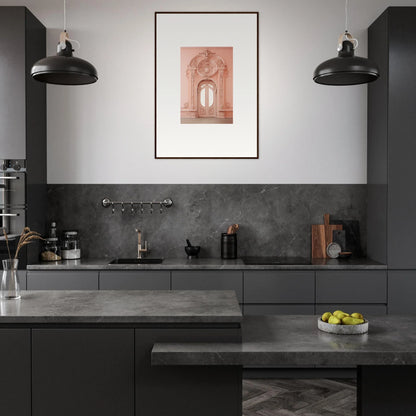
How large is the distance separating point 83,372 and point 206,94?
3316 mm

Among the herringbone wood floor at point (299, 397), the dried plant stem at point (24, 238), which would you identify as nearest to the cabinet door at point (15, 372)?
the dried plant stem at point (24, 238)

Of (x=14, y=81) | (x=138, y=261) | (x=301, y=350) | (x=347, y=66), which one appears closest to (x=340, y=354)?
(x=301, y=350)

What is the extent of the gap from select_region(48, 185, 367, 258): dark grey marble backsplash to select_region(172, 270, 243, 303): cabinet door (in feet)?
2.16

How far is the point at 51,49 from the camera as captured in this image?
17.0 ft

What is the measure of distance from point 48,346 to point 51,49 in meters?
3.56

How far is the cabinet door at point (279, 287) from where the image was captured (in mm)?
4523

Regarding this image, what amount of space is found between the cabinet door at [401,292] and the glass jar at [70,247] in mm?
2926

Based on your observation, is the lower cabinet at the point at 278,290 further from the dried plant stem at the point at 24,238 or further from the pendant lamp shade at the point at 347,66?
the pendant lamp shade at the point at 347,66

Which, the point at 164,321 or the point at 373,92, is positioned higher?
the point at 373,92

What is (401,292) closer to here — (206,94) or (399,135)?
(399,135)

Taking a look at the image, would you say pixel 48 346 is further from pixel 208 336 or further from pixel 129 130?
pixel 129 130

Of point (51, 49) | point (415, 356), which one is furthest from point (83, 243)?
point (415, 356)

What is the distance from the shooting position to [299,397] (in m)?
4.12

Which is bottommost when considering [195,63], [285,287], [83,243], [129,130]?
[285,287]
